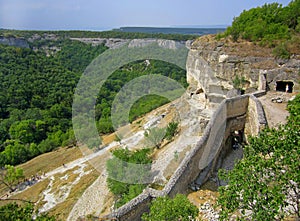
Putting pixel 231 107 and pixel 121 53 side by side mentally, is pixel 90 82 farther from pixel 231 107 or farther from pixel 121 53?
pixel 231 107

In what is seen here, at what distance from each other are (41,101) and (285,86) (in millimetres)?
39342

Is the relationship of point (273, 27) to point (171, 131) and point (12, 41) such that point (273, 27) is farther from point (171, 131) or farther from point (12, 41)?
point (12, 41)

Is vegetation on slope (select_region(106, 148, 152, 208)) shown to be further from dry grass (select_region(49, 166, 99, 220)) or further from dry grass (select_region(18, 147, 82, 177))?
dry grass (select_region(18, 147, 82, 177))

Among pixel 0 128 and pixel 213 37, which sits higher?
pixel 213 37

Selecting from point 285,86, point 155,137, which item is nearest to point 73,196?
point 155,137

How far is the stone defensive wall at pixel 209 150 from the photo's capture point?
7926 millimetres

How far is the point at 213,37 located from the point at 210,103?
389 inches

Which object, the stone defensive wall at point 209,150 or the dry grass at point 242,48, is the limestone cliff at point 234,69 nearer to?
the dry grass at point 242,48

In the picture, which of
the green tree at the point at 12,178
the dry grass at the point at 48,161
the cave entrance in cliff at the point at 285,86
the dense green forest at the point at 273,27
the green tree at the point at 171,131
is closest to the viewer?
the cave entrance in cliff at the point at 285,86

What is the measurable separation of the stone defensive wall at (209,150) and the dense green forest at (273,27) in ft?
27.4

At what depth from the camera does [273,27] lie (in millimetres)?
23391

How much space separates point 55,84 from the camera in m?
49.9

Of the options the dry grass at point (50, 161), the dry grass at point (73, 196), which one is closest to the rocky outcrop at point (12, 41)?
the dry grass at point (50, 161)

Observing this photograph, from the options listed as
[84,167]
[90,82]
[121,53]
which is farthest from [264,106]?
[90,82]
